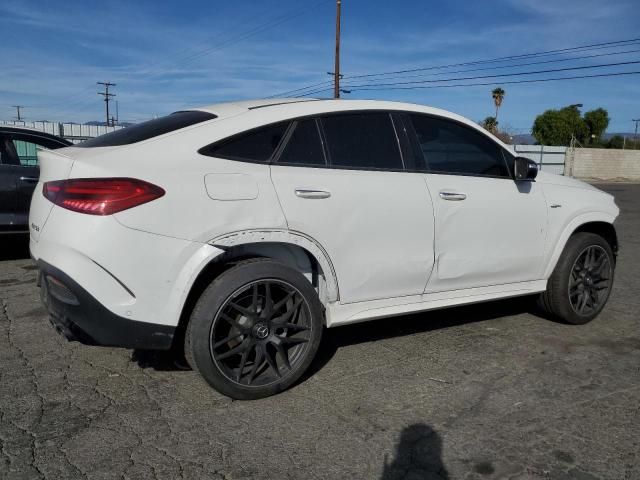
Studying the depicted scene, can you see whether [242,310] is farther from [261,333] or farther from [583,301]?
[583,301]

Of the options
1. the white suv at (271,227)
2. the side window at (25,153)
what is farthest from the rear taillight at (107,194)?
the side window at (25,153)

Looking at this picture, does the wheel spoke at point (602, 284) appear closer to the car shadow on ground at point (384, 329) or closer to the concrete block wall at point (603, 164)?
the car shadow on ground at point (384, 329)

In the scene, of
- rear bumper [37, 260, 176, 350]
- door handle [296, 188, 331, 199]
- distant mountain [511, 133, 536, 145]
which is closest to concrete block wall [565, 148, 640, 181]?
distant mountain [511, 133, 536, 145]

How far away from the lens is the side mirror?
4.23m

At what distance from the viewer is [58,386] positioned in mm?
3428

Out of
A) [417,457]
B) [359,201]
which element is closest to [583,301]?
[359,201]

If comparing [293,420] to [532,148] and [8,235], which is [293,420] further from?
[532,148]

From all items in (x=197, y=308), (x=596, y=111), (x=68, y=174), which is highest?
(x=596, y=111)

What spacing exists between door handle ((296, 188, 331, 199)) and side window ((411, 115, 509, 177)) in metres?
0.93

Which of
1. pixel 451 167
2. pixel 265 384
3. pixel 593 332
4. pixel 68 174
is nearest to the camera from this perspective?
pixel 68 174

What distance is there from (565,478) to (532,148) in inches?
1431

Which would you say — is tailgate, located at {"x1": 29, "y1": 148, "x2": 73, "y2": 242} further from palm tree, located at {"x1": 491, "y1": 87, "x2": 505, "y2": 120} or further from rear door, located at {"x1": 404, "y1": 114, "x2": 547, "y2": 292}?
palm tree, located at {"x1": 491, "y1": 87, "x2": 505, "y2": 120}

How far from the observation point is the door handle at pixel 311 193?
3301 mm

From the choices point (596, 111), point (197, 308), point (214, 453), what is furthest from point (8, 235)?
point (596, 111)
